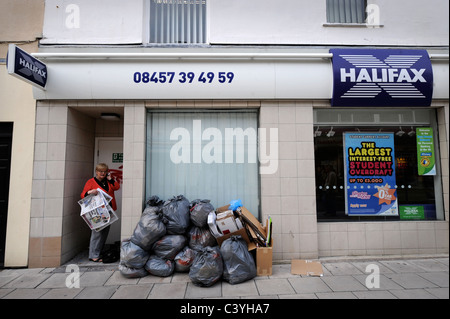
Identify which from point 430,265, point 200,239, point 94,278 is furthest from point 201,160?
point 430,265

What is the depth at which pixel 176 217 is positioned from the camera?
415 centimetres

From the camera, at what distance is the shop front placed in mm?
4594

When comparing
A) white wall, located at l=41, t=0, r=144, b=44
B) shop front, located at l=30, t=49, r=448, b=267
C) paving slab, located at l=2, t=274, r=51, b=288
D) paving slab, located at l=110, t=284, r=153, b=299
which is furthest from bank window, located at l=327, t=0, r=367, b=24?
paving slab, located at l=2, t=274, r=51, b=288

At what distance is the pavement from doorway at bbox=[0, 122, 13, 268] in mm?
774

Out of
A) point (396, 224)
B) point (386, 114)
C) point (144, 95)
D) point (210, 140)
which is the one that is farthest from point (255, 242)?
point (386, 114)

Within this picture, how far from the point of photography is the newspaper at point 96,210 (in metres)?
4.46

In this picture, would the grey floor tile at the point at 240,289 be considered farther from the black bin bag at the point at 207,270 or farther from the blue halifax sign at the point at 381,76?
the blue halifax sign at the point at 381,76

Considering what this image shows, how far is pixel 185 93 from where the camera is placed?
183 inches

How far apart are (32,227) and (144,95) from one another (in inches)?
123

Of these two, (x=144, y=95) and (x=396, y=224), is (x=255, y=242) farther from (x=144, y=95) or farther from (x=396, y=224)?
(x=144, y=95)

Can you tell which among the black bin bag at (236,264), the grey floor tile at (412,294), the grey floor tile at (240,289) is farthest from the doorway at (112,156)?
the grey floor tile at (412,294)

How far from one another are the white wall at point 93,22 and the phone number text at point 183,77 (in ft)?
2.59

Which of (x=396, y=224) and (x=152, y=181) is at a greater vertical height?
(x=152, y=181)

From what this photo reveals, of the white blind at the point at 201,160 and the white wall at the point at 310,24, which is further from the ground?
the white wall at the point at 310,24
